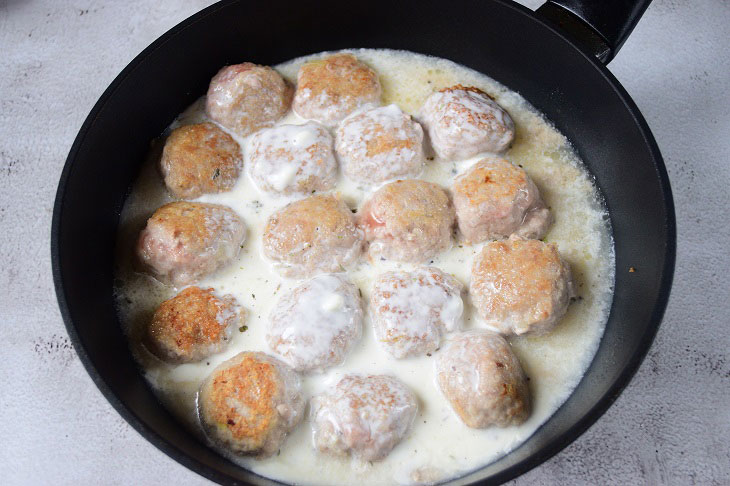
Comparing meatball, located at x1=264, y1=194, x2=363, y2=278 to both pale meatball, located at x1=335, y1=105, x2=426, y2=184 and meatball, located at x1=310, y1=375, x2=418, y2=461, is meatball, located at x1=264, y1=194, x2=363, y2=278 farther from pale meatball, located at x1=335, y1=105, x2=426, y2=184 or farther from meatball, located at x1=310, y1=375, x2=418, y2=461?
meatball, located at x1=310, y1=375, x2=418, y2=461

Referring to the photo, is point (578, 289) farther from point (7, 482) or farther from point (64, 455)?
point (7, 482)

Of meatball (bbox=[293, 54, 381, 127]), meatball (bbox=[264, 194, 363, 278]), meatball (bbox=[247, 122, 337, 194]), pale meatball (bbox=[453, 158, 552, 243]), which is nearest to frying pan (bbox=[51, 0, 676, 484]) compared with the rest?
meatball (bbox=[293, 54, 381, 127])

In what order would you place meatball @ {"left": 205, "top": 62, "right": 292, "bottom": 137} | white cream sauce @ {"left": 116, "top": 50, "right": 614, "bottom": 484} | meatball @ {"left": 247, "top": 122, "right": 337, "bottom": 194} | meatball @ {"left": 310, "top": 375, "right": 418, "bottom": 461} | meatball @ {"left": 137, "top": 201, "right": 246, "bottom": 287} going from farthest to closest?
meatball @ {"left": 205, "top": 62, "right": 292, "bottom": 137}
meatball @ {"left": 247, "top": 122, "right": 337, "bottom": 194}
meatball @ {"left": 137, "top": 201, "right": 246, "bottom": 287}
white cream sauce @ {"left": 116, "top": 50, "right": 614, "bottom": 484}
meatball @ {"left": 310, "top": 375, "right": 418, "bottom": 461}

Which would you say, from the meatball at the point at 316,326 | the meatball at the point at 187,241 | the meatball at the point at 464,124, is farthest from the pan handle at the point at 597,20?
the meatball at the point at 187,241

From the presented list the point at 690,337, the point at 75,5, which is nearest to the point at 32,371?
the point at 75,5

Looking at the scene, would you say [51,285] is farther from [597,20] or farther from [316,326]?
[597,20]

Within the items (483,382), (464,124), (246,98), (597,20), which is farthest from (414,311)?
(597,20)

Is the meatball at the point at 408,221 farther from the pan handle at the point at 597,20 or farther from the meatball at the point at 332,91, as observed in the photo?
the pan handle at the point at 597,20
